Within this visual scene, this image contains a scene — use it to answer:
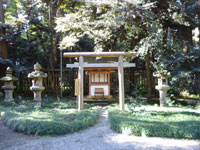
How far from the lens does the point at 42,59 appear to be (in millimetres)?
11938

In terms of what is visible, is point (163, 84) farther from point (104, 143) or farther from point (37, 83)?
point (37, 83)

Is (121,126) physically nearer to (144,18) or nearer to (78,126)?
(78,126)

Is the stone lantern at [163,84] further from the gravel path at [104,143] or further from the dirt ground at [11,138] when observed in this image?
the dirt ground at [11,138]

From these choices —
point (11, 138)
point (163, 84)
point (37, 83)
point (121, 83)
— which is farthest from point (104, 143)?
point (163, 84)

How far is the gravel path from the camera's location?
338 centimetres

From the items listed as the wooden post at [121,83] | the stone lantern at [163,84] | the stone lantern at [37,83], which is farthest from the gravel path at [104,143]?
the stone lantern at [163,84]

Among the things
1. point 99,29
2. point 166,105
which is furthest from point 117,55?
point 166,105

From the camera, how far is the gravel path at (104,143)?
338 cm

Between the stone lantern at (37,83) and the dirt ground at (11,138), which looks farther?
the stone lantern at (37,83)

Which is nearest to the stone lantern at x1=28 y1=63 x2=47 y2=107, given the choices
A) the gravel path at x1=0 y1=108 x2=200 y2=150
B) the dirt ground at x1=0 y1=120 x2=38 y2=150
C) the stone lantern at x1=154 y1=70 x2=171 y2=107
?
the dirt ground at x1=0 y1=120 x2=38 y2=150

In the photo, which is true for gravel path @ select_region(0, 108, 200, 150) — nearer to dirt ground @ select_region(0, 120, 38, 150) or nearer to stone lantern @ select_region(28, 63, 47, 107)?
dirt ground @ select_region(0, 120, 38, 150)

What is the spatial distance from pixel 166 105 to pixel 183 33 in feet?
14.1

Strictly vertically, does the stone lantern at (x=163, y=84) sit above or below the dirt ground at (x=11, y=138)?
above

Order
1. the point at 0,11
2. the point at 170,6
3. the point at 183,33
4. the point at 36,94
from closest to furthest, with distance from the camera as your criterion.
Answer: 1. the point at 36,94
2. the point at 170,6
3. the point at 183,33
4. the point at 0,11
